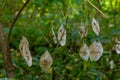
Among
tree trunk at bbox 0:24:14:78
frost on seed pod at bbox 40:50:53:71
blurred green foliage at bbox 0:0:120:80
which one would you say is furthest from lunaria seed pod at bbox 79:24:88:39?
tree trunk at bbox 0:24:14:78

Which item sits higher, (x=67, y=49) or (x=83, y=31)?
(x=83, y=31)

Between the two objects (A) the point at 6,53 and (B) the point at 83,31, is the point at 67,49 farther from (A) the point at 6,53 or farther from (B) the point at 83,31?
(A) the point at 6,53

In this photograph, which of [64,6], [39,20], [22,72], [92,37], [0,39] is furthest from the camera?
[39,20]

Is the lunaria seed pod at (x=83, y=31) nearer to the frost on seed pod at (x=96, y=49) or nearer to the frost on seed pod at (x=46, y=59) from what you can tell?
the frost on seed pod at (x=96, y=49)

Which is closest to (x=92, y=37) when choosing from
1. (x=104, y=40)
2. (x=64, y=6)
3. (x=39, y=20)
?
(x=104, y=40)

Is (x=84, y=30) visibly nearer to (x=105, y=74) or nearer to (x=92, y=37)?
(x=92, y=37)

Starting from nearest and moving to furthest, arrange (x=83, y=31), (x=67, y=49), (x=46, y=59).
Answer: (x=46, y=59) < (x=83, y=31) < (x=67, y=49)

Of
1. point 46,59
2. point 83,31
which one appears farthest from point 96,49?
point 46,59

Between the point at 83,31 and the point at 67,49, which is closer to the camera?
the point at 83,31

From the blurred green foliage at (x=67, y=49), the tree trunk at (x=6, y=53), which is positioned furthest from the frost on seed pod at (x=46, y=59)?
the blurred green foliage at (x=67, y=49)

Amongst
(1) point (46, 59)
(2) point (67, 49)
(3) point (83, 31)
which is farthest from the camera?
(2) point (67, 49)

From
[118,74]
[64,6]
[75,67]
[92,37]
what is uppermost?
[64,6]
